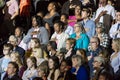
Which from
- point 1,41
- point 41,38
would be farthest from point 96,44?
point 1,41

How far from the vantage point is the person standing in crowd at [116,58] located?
11.4 metres

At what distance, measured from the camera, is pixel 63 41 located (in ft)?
43.4

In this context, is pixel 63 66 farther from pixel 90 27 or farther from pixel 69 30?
pixel 69 30

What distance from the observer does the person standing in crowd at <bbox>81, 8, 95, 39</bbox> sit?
1319 cm

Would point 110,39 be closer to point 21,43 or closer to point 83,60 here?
point 83,60

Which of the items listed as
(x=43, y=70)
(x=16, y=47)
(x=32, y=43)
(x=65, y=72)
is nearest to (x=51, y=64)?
(x=43, y=70)

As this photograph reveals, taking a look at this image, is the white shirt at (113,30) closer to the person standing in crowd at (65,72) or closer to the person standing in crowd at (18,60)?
the person standing in crowd at (65,72)

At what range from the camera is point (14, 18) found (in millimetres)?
15422

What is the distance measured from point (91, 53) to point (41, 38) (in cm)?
216

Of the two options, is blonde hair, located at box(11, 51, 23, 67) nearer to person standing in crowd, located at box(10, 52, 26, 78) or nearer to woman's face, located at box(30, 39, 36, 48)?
person standing in crowd, located at box(10, 52, 26, 78)

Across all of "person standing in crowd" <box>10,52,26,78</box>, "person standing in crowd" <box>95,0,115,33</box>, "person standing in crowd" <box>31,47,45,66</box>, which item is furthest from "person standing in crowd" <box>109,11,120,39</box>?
"person standing in crowd" <box>10,52,26,78</box>

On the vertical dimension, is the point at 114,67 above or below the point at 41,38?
below

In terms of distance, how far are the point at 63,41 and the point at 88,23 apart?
0.72 meters

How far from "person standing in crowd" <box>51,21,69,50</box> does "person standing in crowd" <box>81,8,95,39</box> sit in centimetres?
50
